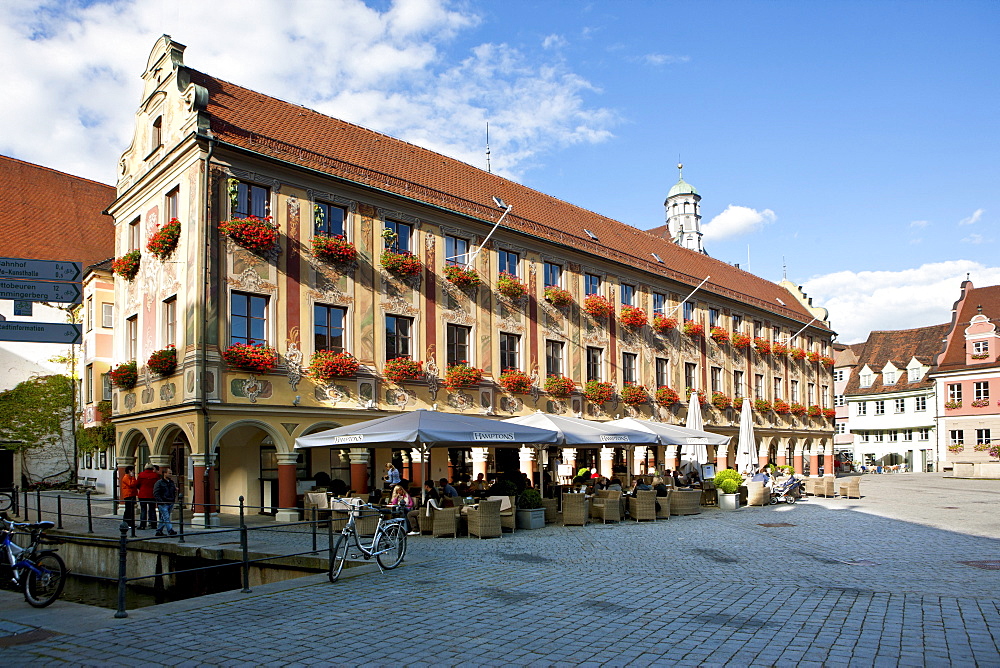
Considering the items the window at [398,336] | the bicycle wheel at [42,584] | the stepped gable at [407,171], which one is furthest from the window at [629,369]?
the bicycle wheel at [42,584]

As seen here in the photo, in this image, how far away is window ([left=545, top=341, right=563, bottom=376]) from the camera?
30800mm

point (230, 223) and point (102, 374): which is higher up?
point (230, 223)

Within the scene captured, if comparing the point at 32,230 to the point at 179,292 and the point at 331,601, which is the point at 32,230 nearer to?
the point at 179,292

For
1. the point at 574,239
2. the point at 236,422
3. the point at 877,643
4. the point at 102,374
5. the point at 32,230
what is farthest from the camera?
the point at 32,230

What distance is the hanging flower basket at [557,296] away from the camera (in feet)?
101

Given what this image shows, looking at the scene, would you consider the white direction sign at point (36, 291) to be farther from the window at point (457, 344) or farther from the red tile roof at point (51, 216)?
the red tile roof at point (51, 216)

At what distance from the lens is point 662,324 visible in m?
36.7

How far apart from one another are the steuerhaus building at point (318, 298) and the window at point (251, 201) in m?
0.05

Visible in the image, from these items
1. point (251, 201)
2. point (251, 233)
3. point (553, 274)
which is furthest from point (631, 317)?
point (251, 233)

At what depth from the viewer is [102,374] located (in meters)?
36.8

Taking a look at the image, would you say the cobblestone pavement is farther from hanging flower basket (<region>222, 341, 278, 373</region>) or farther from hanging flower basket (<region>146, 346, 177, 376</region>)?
hanging flower basket (<region>146, 346, 177, 376</region>)

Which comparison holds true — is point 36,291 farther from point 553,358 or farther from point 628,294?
point 628,294

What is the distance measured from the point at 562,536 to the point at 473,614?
809 centimetres

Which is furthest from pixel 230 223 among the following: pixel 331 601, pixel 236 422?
pixel 331 601
